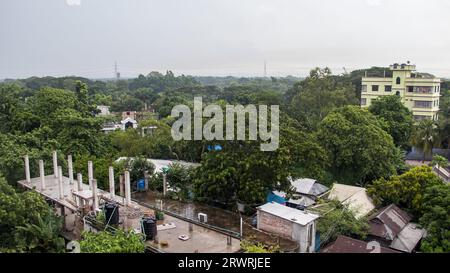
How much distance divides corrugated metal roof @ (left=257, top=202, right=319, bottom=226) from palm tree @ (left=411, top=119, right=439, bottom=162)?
9829 mm

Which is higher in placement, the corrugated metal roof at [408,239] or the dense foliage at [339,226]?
the dense foliage at [339,226]

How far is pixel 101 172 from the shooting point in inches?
447

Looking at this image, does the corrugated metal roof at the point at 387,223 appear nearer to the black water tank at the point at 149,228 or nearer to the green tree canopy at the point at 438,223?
the green tree canopy at the point at 438,223

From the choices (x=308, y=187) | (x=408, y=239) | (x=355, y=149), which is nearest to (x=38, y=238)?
(x=308, y=187)

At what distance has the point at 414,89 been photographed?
70.7 feet

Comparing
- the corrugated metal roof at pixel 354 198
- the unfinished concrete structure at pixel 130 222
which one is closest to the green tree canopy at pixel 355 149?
the corrugated metal roof at pixel 354 198

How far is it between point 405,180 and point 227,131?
531 cm

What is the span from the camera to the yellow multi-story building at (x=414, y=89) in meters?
21.1

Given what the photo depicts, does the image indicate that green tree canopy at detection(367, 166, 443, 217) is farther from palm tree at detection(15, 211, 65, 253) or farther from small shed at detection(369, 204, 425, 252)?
palm tree at detection(15, 211, 65, 253)

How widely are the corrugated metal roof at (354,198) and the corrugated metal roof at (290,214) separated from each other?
2.02 meters

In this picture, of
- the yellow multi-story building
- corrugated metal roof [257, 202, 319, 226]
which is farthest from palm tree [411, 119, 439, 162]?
corrugated metal roof [257, 202, 319, 226]

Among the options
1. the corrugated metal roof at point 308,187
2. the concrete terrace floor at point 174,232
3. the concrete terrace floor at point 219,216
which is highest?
the concrete terrace floor at point 174,232
